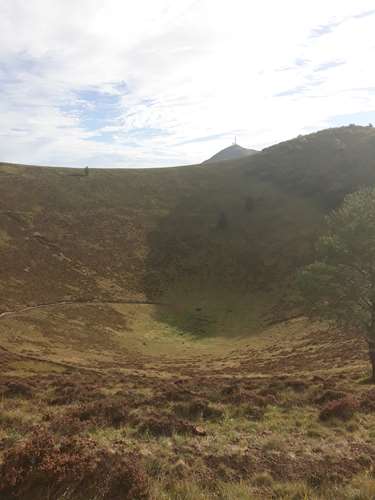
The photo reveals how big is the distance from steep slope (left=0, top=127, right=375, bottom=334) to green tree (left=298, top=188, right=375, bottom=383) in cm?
3638

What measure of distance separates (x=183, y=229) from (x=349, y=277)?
246ft

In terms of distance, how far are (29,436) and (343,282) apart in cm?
2254

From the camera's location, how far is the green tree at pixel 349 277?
26.5 metres

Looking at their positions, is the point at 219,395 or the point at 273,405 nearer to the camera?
the point at 273,405

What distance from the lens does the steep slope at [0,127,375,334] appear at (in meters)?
70.7

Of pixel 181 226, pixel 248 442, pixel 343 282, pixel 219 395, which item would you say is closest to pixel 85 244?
pixel 181 226

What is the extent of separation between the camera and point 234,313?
7012 cm

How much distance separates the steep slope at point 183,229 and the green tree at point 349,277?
3638 centimetres

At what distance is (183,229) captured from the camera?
101 m

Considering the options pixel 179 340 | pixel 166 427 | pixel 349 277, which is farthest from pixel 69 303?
pixel 166 427

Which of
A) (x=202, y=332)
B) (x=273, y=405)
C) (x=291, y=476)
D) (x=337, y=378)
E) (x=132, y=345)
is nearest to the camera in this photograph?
(x=291, y=476)

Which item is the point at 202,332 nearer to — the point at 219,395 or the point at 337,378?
the point at 337,378

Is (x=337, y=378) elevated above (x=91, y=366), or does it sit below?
above

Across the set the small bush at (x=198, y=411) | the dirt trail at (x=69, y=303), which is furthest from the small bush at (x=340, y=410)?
the dirt trail at (x=69, y=303)
